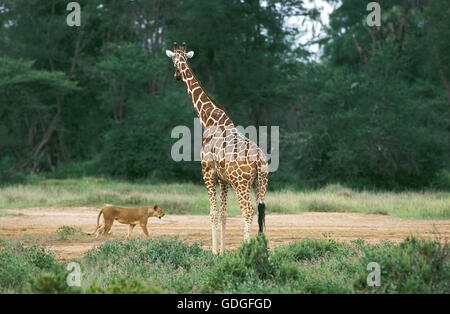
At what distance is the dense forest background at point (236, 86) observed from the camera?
27.3 metres

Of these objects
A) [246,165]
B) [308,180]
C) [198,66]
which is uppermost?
[198,66]

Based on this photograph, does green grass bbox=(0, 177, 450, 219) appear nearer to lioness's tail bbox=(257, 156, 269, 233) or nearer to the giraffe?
the giraffe

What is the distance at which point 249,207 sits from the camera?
29.5ft

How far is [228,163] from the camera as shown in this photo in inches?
355

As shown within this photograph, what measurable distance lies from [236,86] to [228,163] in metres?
27.1

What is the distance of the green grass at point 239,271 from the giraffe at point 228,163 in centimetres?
89

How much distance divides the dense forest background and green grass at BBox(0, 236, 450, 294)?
1818 cm

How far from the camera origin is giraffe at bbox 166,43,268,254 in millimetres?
8953

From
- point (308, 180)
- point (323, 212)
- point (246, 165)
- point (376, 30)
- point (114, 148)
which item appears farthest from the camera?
point (376, 30)

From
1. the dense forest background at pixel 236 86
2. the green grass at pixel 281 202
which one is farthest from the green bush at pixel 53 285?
the dense forest background at pixel 236 86

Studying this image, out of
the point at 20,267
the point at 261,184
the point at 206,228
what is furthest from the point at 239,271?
the point at 206,228

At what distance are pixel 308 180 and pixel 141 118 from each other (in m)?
9.46
